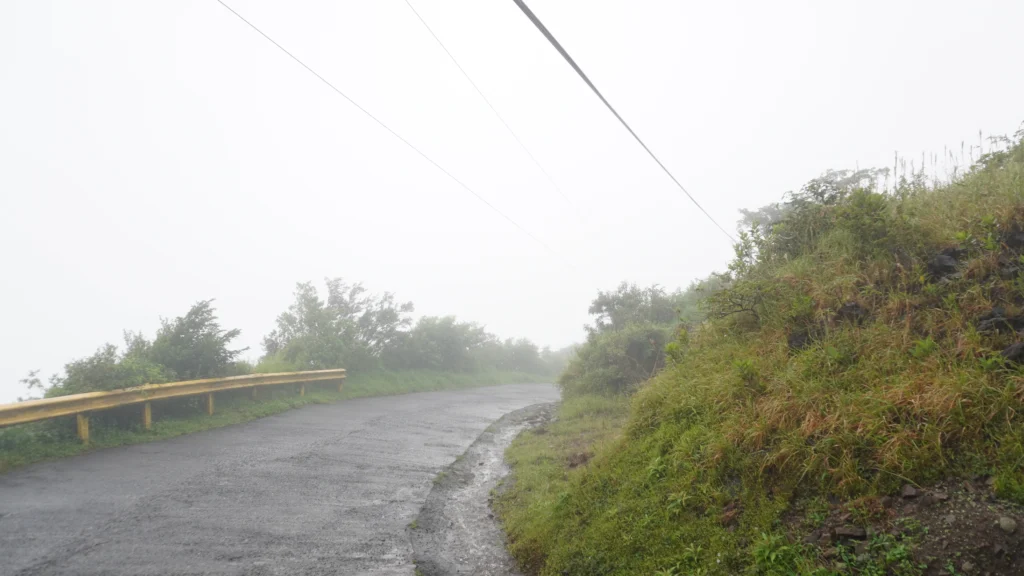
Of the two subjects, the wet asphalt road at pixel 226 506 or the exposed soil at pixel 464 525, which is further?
the exposed soil at pixel 464 525

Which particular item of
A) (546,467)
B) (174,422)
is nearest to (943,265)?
(546,467)

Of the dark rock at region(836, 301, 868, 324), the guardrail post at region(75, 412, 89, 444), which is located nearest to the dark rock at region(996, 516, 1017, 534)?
the dark rock at region(836, 301, 868, 324)

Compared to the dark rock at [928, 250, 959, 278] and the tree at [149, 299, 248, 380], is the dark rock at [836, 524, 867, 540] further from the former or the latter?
the tree at [149, 299, 248, 380]

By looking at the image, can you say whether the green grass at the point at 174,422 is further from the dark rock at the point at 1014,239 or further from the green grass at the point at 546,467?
the dark rock at the point at 1014,239

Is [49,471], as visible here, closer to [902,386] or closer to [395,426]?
[395,426]

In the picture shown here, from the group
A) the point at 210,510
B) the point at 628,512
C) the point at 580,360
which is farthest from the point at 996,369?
the point at 580,360

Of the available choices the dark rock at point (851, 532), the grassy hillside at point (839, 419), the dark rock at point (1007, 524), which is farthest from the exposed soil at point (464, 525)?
the dark rock at point (1007, 524)

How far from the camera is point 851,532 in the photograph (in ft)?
11.6

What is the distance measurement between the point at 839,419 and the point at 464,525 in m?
4.11

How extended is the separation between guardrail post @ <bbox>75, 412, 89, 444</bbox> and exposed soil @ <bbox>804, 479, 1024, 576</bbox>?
9.92m

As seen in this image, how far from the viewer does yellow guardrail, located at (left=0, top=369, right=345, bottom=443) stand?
7.93 metres

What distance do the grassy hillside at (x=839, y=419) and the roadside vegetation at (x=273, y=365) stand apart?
23.2ft

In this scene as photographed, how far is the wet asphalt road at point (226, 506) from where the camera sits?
15.7 feet

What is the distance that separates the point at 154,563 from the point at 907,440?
5.79 metres
